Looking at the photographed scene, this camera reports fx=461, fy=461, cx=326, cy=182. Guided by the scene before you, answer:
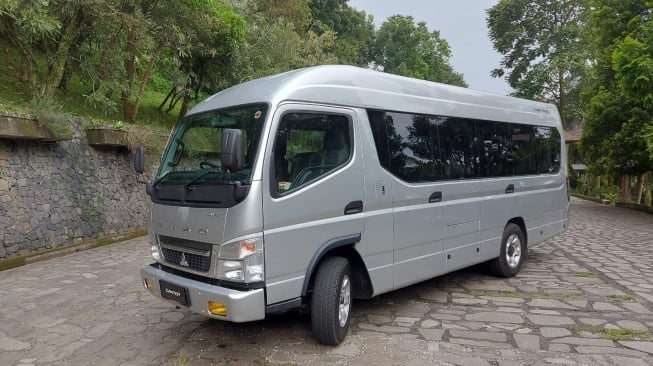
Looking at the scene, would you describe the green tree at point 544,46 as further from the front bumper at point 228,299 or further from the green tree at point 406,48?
the front bumper at point 228,299

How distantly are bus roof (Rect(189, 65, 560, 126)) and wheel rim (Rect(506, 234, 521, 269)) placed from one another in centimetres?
182

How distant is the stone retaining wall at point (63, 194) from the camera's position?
796cm

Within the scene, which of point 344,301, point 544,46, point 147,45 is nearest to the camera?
point 344,301

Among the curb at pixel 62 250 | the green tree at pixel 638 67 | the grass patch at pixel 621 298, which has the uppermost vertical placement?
the green tree at pixel 638 67

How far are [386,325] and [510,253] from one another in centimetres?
292

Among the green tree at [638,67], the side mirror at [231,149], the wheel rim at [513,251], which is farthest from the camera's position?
the green tree at [638,67]

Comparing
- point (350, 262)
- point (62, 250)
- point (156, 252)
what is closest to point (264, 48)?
point (62, 250)

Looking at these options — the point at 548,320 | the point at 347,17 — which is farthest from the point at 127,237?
the point at 347,17

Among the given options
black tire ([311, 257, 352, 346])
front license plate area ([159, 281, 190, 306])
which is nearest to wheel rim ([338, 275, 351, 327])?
black tire ([311, 257, 352, 346])

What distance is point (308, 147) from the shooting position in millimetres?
4164

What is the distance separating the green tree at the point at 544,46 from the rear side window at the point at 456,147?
78.5 ft

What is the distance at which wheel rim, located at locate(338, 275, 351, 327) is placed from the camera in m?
4.33

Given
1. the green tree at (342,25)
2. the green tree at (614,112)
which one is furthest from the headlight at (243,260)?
the green tree at (342,25)

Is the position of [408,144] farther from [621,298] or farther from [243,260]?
[621,298]
